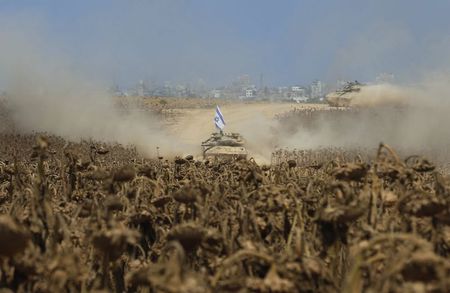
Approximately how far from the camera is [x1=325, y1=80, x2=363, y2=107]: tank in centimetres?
4702

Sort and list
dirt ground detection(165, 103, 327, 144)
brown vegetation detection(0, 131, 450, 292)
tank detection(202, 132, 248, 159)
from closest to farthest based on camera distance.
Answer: brown vegetation detection(0, 131, 450, 292), tank detection(202, 132, 248, 159), dirt ground detection(165, 103, 327, 144)

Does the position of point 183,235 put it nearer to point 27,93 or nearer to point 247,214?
point 247,214

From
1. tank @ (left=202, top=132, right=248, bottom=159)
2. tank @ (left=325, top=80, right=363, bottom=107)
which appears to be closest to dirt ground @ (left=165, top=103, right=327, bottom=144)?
tank @ (left=325, top=80, right=363, bottom=107)

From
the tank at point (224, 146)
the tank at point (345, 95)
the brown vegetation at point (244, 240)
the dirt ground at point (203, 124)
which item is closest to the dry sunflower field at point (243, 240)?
the brown vegetation at point (244, 240)

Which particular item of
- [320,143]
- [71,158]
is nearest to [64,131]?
[320,143]

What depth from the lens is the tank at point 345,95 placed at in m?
47.0

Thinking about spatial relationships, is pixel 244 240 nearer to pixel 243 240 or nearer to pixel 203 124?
pixel 243 240

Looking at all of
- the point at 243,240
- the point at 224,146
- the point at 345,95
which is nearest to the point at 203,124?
the point at 345,95

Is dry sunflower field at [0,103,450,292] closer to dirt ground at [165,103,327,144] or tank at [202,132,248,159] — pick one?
tank at [202,132,248,159]

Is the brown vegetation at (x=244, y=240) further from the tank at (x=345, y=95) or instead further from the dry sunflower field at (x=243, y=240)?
the tank at (x=345, y=95)

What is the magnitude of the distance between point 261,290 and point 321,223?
100cm

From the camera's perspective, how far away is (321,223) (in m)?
3.58

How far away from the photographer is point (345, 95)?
47.9m

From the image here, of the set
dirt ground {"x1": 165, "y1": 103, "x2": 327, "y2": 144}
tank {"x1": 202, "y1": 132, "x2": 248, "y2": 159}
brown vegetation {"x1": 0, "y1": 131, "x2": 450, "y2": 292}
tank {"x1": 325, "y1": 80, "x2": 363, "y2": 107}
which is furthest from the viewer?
tank {"x1": 325, "y1": 80, "x2": 363, "y2": 107}
